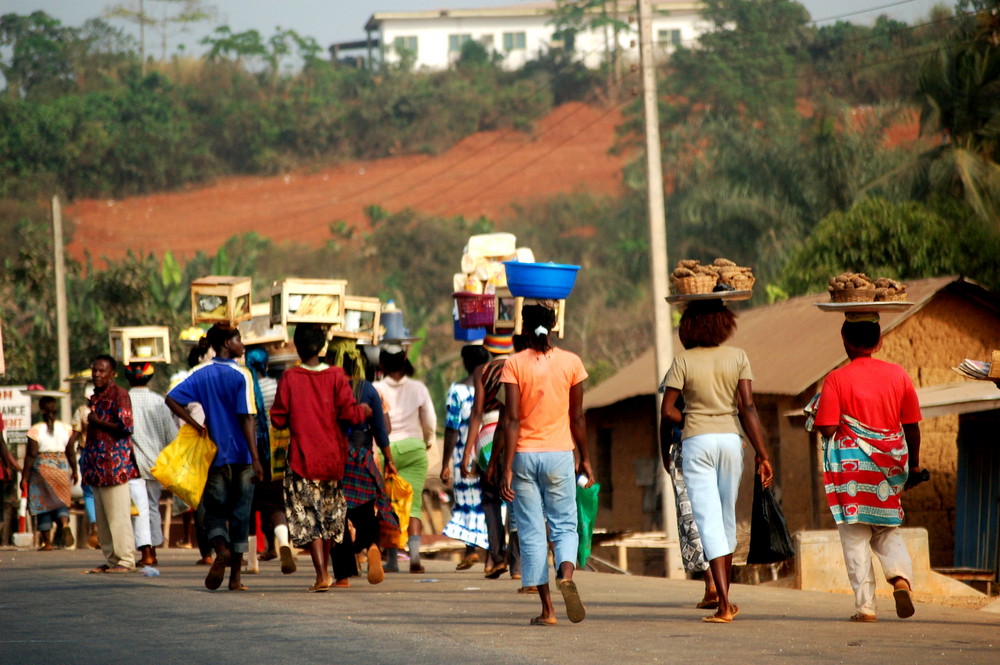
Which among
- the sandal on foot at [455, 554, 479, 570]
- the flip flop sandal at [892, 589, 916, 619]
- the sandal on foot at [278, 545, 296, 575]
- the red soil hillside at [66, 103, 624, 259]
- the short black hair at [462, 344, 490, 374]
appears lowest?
the sandal on foot at [455, 554, 479, 570]

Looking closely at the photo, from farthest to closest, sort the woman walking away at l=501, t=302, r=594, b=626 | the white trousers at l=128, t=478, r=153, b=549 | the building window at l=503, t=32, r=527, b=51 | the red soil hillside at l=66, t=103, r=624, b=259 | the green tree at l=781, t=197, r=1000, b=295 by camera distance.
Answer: the building window at l=503, t=32, r=527, b=51 → the red soil hillside at l=66, t=103, r=624, b=259 → the green tree at l=781, t=197, r=1000, b=295 → the white trousers at l=128, t=478, r=153, b=549 → the woman walking away at l=501, t=302, r=594, b=626

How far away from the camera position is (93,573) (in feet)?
40.1

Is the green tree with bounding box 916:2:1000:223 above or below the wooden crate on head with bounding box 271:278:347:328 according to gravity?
above

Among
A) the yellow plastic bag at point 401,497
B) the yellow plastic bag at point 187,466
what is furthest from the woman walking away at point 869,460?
the yellow plastic bag at point 187,466

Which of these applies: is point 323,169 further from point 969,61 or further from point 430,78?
point 969,61

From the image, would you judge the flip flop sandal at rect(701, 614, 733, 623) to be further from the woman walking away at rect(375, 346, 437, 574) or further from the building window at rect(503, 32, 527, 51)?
the building window at rect(503, 32, 527, 51)

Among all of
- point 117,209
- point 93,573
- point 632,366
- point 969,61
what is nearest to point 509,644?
point 93,573

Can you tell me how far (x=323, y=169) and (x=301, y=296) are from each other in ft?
256

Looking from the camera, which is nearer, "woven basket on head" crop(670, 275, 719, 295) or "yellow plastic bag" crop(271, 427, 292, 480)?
"woven basket on head" crop(670, 275, 719, 295)

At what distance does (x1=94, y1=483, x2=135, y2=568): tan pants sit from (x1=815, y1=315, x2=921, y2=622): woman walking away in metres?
6.22

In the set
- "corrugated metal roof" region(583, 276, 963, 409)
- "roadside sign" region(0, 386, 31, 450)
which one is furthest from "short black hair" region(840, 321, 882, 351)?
"roadside sign" region(0, 386, 31, 450)

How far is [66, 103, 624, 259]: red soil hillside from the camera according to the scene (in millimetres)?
82875

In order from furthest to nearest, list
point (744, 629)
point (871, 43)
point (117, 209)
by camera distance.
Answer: point (117, 209) → point (871, 43) → point (744, 629)

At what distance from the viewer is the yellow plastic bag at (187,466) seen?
10.3 meters
